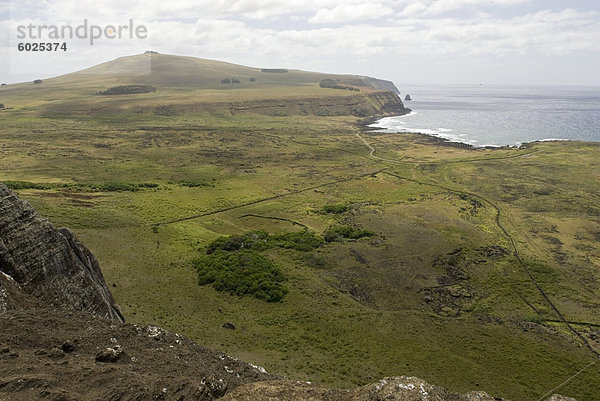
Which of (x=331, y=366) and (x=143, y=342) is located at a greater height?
(x=143, y=342)

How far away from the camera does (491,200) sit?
75438 mm

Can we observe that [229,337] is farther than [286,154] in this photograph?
No

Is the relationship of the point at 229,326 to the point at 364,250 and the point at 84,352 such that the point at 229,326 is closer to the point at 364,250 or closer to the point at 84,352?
the point at 84,352

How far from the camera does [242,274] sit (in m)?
41.6

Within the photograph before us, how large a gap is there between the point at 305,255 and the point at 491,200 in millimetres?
44622

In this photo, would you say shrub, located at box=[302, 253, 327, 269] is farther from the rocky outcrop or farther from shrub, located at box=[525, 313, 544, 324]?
the rocky outcrop

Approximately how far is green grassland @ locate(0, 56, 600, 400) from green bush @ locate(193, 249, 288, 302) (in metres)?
1.04

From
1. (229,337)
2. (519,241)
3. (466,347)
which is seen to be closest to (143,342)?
(229,337)

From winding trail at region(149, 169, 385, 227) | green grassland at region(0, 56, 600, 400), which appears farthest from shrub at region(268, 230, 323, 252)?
winding trail at region(149, 169, 385, 227)

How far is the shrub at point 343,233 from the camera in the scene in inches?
2115

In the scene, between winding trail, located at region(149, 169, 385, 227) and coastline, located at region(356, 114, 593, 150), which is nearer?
winding trail, located at region(149, 169, 385, 227)

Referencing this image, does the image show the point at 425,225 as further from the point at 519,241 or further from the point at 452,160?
the point at 452,160

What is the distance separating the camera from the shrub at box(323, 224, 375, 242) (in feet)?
176

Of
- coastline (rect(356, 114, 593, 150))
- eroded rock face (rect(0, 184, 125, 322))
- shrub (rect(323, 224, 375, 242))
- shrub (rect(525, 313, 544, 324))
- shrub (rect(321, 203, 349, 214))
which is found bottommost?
shrub (rect(525, 313, 544, 324))
